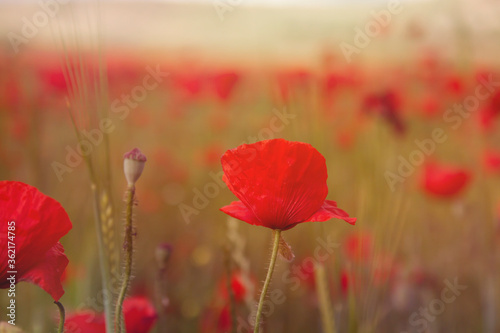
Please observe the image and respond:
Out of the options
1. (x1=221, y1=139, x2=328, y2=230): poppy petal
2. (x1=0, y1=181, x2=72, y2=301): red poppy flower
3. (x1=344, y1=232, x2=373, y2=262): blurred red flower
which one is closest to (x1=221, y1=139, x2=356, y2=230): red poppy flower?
(x1=221, y1=139, x2=328, y2=230): poppy petal

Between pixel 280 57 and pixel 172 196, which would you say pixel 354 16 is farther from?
pixel 172 196

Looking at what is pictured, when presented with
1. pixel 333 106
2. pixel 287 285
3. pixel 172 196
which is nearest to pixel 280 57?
pixel 333 106

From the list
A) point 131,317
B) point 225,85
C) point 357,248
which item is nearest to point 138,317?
point 131,317

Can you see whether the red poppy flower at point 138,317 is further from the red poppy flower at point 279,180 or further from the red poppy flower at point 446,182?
the red poppy flower at point 446,182

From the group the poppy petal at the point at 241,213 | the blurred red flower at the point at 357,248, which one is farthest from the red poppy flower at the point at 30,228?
the blurred red flower at the point at 357,248

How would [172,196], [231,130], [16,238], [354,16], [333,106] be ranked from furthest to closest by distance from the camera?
1. [354,16]
2. [231,130]
3. [172,196]
4. [333,106]
5. [16,238]

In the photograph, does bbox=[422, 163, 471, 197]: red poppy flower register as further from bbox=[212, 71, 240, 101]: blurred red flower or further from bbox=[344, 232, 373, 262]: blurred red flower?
bbox=[212, 71, 240, 101]: blurred red flower
